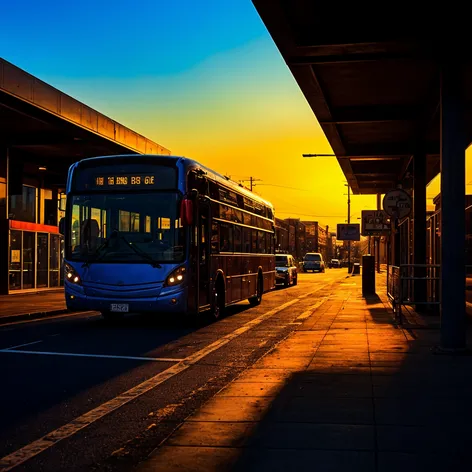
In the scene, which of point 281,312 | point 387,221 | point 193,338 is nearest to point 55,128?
point 281,312

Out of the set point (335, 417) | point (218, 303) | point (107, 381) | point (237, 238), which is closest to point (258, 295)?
point (237, 238)

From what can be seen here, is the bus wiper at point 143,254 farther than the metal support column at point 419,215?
No

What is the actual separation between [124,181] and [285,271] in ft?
86.3

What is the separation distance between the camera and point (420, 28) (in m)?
11.5

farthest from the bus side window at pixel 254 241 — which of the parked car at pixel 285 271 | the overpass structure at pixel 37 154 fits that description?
the parked car at pixel 285 271

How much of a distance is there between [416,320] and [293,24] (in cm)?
797

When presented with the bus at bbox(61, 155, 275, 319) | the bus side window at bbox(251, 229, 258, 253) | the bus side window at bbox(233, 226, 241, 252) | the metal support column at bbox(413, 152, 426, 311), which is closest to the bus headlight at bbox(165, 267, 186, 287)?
the bus at bbox(61, 155, 275, 319)

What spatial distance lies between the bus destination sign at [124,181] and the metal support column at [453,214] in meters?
6.25

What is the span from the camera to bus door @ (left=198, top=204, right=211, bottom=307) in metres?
15.6

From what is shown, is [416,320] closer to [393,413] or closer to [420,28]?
[420,28]

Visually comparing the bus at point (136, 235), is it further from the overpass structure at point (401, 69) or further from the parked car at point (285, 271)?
the parked car at point (285, 271)

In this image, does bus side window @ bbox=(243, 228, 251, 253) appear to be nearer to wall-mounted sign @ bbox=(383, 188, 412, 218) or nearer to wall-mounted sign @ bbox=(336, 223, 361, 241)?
wall-mounted sign @ bbox=(383, 188, 412, 218)

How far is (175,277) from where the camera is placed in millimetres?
14594

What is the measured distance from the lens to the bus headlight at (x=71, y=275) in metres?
15.1
